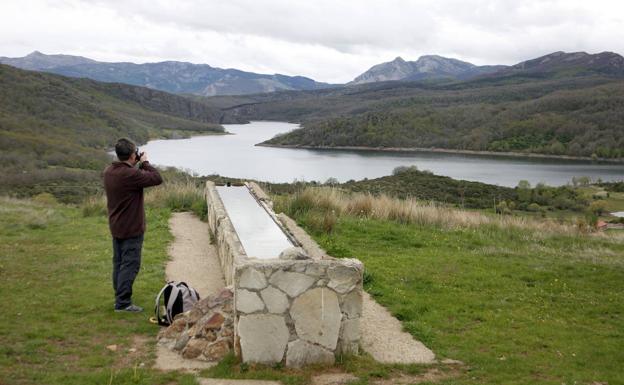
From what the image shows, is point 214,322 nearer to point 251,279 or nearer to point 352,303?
point 251,279

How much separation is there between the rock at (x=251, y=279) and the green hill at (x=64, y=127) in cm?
2333

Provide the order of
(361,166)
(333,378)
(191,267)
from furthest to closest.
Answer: (361,166) → (191,267) → (333,378)

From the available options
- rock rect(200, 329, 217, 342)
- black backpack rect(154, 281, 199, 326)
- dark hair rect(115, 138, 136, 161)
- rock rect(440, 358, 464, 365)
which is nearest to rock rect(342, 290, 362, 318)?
rock rect(440, 358, 464, 365)

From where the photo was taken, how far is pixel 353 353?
5.32 meters

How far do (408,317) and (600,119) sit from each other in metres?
116

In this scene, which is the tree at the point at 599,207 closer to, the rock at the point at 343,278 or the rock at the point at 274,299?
the rock at the point at 343,278

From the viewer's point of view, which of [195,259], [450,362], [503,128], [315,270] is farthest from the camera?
[503,128]

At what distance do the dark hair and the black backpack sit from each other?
1410mm

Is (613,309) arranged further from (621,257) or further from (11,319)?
(11,319)

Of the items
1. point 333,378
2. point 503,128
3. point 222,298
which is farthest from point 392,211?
point 503,128

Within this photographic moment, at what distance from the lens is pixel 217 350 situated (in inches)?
206

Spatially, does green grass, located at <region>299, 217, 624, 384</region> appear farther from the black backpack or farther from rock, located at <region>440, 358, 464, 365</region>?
the black backpack

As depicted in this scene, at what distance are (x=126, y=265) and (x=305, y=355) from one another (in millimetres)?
2270

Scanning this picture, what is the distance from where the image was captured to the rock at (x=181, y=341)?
5352 mm
